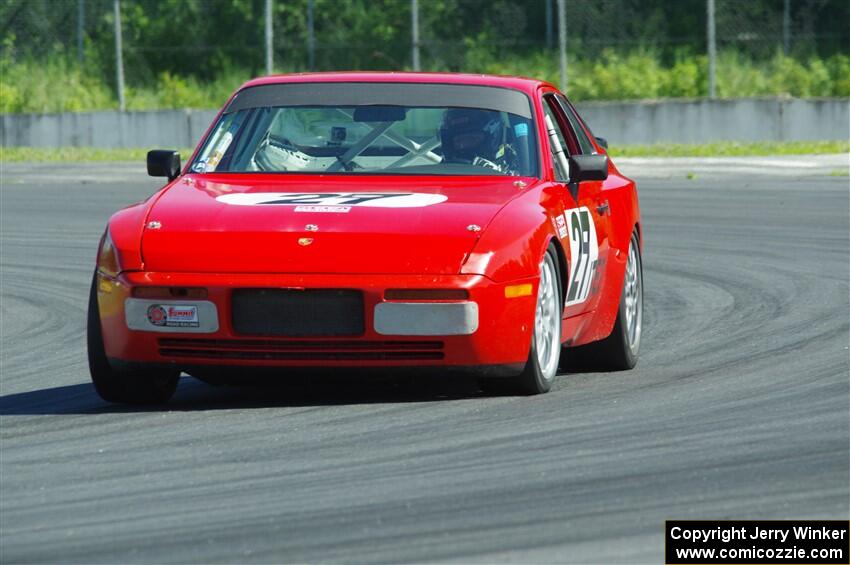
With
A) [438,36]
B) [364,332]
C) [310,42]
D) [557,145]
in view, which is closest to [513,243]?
[364,332]

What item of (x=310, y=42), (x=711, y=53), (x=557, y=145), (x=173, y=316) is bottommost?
(x=173, y=316)

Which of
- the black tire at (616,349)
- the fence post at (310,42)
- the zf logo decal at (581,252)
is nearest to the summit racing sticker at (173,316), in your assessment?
the zf logo decal at (581,252)

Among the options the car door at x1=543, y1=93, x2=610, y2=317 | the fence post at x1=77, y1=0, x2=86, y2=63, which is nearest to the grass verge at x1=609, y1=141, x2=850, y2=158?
the fence post at x1=77, y1=0, x2=86, y2=63

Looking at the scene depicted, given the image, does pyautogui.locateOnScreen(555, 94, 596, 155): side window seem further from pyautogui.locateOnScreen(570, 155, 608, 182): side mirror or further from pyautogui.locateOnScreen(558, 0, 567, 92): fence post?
pyautogui.locateOnScreen(558, 0, 567, 92): fence post

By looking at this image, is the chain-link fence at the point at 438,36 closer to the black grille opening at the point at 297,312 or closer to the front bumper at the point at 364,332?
the front bumper at the point at 364,332

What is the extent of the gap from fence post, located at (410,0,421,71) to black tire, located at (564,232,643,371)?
21.9m

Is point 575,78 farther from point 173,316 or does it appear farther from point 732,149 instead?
point 173,316

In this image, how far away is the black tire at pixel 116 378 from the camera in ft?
25.2

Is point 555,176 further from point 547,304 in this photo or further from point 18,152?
point 18,152

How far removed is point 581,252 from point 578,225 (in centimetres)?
12

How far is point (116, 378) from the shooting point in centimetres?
772

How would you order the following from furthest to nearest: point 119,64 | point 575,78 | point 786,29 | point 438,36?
point 119,64
point 575,78
point 786,29
point 438,36

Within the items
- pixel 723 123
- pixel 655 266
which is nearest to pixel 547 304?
pixel 655 266

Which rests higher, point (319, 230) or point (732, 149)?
point (319, 230)
